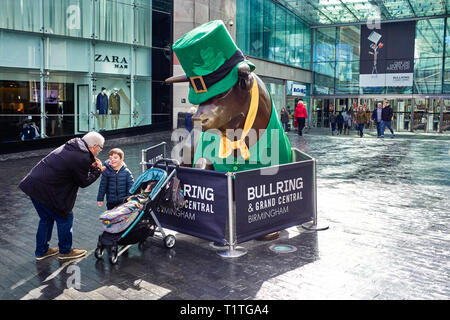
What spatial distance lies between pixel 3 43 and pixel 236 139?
1381 cm

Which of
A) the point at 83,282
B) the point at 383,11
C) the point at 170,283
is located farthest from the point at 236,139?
the point at 383,11

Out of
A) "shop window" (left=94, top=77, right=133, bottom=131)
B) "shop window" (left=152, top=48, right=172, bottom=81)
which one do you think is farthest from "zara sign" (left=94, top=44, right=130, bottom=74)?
"shop window" (left=152, top=48, right=172, bottom=81)

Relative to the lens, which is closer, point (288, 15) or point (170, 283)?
point (170, 283)

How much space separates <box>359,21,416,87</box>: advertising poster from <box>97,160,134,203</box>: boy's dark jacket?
3110cm

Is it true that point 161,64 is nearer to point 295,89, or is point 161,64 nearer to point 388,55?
point 295,89

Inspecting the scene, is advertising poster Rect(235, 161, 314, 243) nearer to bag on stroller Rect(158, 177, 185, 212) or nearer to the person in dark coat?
bag on stroller Rect(158, 177, 185, 212)

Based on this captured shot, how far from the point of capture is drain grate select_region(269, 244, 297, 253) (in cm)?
590

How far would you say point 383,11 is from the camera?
31.1 meters

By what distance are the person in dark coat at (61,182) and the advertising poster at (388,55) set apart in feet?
105

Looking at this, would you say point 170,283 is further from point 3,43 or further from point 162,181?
point 3,43

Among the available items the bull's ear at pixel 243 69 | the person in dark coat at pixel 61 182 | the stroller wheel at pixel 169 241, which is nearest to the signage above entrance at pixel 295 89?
the stroller wheel at pixel 169 241

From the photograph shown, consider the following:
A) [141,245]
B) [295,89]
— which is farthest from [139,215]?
[295,89]

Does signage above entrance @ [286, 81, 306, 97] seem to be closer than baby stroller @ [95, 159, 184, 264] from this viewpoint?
No

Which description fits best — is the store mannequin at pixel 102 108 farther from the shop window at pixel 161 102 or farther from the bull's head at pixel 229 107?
the bull's head at pixel 229 107
